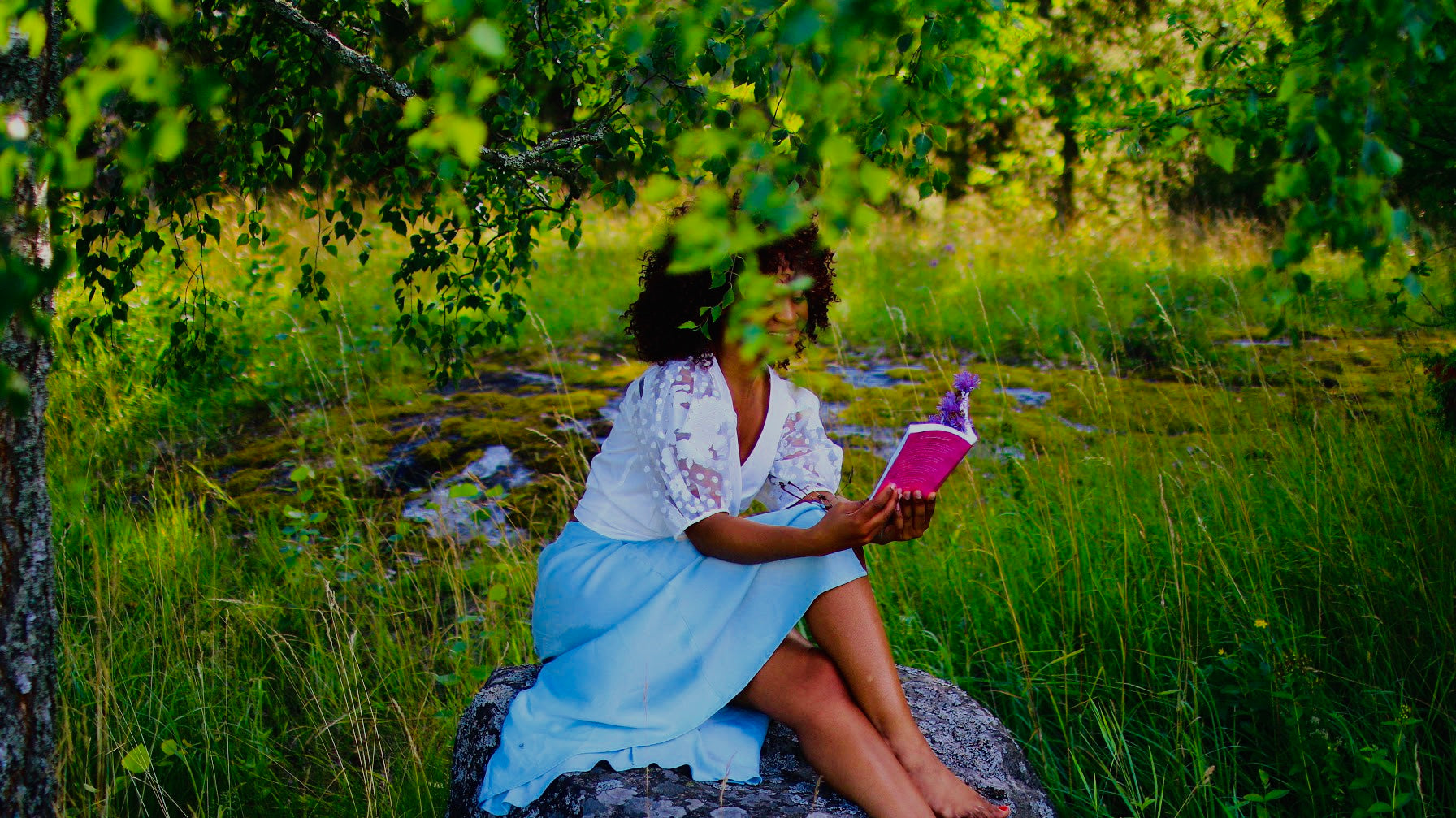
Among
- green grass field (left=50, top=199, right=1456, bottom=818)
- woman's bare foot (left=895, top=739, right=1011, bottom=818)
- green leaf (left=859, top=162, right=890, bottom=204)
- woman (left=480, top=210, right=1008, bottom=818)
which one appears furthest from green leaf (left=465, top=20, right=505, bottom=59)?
woman's bare foot (left=895, top=739, right=1011, bottom=818)

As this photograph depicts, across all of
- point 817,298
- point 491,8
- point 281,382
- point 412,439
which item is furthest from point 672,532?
point 281,382

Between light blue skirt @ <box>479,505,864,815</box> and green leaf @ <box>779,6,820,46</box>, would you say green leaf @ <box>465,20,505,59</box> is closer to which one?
green leaf @ <box>779,6,820,46</box>

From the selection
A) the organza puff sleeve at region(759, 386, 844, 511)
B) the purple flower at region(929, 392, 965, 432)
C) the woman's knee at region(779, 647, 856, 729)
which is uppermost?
the purple flower at region(929, 392, 965, 432)

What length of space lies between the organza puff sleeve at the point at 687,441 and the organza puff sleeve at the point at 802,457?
0.85 ft

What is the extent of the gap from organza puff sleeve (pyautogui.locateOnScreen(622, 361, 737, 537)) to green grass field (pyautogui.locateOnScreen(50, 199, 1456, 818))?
570mm

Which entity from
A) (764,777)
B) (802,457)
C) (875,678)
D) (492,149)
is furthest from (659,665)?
(492,149)

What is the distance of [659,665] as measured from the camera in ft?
7.09

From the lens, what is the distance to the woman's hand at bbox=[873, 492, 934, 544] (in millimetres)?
1960

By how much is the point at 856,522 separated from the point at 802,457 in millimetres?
635

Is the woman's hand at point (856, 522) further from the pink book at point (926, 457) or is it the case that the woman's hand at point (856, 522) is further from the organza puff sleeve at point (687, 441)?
the organza puff sleeve at point (687, 441)

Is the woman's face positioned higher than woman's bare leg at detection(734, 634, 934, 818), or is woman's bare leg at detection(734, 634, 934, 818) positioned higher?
the woman's face

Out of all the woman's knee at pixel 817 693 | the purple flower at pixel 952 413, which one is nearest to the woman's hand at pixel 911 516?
the purple flower at pixel 952 413

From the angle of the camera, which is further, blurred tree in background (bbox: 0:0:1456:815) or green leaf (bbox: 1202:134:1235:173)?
green leaf (bbox: 1202:134:1235:173)

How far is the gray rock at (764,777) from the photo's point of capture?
191 centimetres
